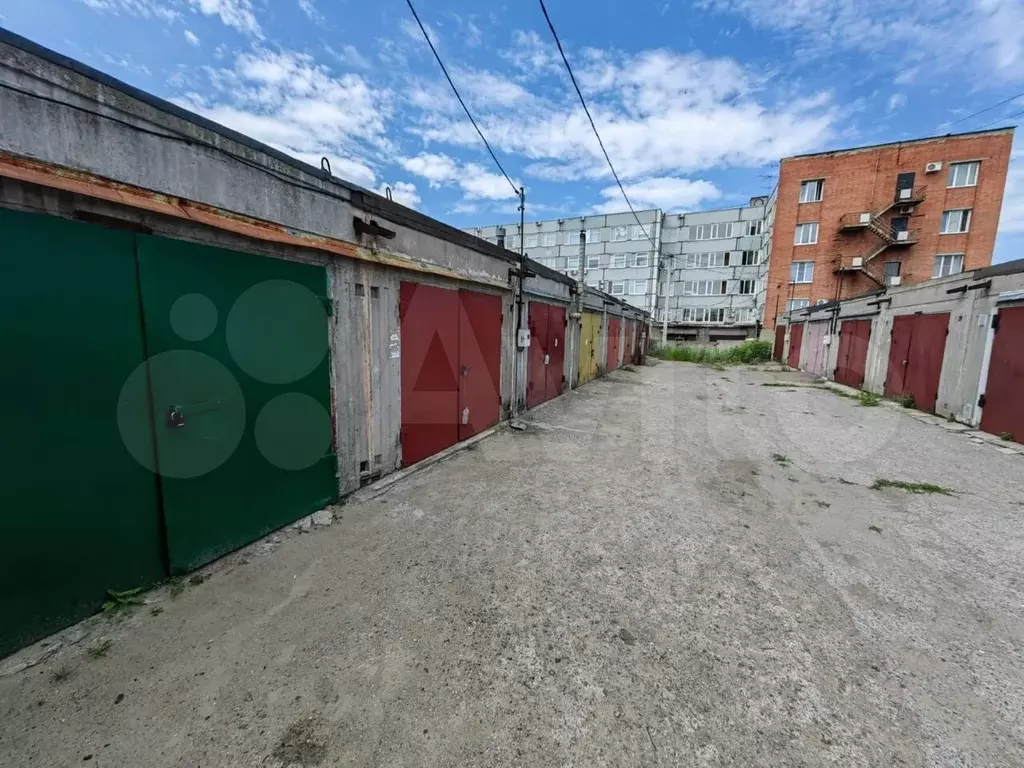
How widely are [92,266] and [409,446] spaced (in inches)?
133

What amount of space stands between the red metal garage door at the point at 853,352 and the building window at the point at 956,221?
62.8 ft

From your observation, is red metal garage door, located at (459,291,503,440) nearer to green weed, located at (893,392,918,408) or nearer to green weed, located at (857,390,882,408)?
green weed, located at (857,390,882,408)

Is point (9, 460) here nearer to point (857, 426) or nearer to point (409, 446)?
point (409, 446)

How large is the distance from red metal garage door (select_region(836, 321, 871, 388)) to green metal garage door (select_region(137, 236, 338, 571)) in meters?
16.5

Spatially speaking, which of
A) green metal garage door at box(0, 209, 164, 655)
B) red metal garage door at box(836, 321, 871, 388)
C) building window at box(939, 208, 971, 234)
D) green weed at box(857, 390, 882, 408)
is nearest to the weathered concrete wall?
green weed at box(857, 390, 882, 408)

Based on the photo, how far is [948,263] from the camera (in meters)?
25.1

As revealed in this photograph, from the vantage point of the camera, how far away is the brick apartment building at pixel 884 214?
78.7 ft

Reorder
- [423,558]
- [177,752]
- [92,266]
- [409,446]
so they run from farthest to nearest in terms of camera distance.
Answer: [409,446] < [423,558] < [92,266] < [177,752]

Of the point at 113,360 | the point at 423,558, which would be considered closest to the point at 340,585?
the point at 423,558

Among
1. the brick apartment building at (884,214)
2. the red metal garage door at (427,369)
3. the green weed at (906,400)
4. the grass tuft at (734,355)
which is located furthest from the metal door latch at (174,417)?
the brick apartment building at (884,214)

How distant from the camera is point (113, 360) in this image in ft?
7.72

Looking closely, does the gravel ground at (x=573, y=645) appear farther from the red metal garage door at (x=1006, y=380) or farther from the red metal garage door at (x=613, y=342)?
the red metal garage door at (x=613, y=342)

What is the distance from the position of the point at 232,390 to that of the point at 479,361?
380cm

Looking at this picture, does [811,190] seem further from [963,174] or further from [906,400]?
[906,400]
